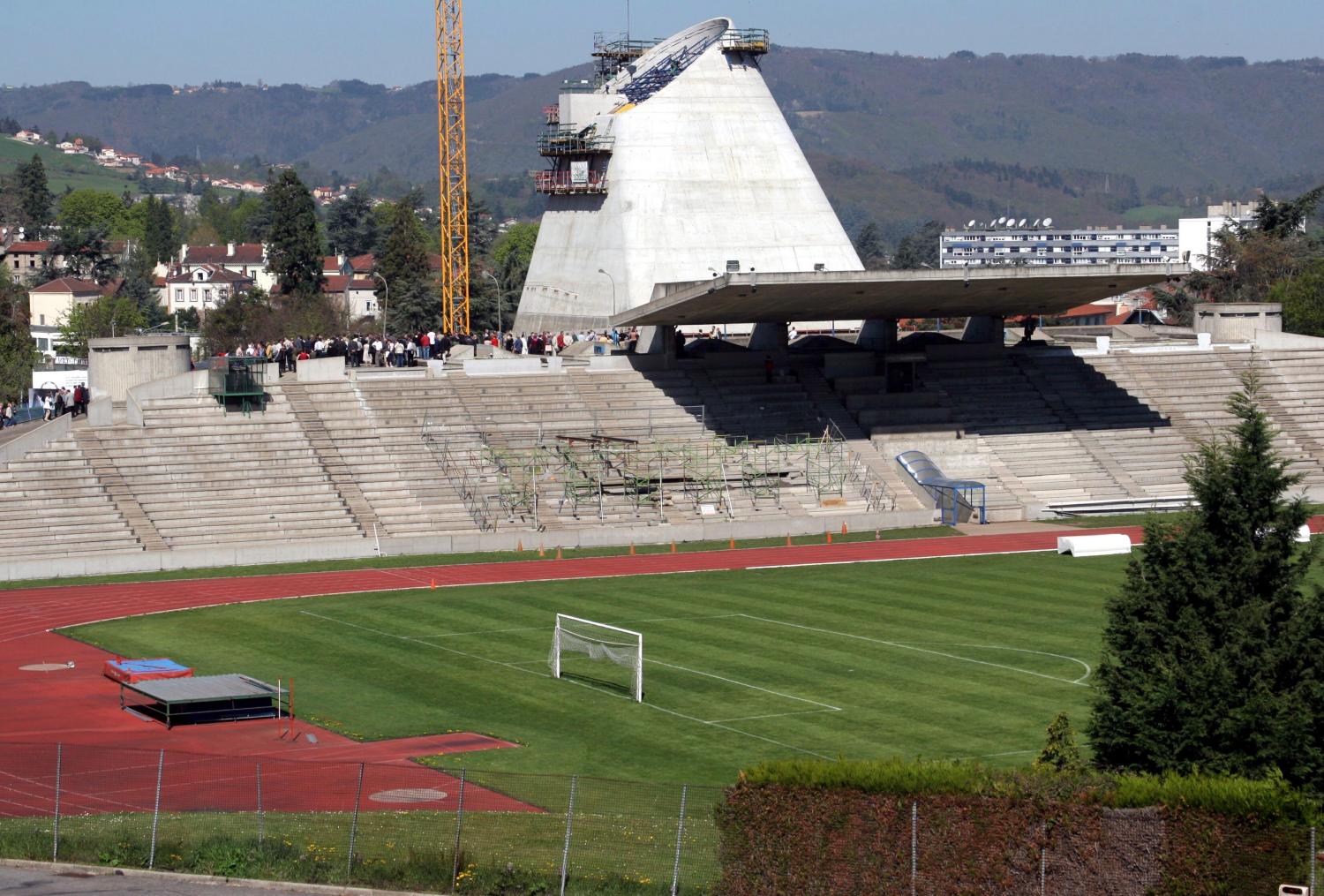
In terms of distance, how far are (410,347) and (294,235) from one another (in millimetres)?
77432

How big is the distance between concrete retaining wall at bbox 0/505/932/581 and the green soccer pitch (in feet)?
20.0

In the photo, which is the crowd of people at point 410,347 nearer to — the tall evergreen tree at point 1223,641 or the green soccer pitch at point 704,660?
the green soccer pitch at point 704,660

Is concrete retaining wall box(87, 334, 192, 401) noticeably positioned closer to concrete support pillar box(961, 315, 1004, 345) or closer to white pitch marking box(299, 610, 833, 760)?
white pitch marking box(299, 610, 833, 760)

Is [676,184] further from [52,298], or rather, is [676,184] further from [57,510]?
[52,298]

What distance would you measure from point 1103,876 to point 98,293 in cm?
15608

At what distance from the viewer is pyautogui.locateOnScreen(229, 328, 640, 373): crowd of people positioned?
70.4 meters

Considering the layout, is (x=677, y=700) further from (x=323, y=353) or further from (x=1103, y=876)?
(x=323, y=353)

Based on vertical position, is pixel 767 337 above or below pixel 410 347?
above

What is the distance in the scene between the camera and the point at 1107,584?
50.8 meters

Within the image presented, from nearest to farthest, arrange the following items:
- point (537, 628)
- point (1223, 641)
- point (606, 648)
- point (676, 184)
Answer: point (1223, 641)
point (606, 648)
point (537, 628)
point (676, 184)

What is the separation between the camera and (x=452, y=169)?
379 ft

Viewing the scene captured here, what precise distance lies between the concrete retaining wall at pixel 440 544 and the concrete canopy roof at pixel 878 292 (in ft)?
25.4

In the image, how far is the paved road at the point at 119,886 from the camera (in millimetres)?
22703

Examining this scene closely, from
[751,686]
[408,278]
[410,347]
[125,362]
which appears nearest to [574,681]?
[751,686]
